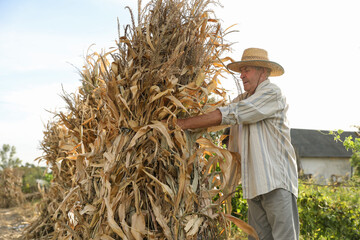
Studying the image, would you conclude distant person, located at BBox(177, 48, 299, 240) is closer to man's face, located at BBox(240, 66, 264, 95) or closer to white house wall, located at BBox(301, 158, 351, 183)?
man's face, located at BBox(240, 66, 264, 95)

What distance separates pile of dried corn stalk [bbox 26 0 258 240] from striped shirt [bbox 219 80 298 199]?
0.62 ft

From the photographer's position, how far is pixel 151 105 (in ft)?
7.07

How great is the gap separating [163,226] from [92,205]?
0.61 m

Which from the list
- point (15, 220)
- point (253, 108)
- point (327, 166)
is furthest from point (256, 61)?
point (327, 166)

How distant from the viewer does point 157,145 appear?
2059 mm

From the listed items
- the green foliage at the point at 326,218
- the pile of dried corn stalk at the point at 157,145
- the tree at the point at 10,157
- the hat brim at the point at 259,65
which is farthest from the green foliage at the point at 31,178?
the hat brim at the point at 259,65

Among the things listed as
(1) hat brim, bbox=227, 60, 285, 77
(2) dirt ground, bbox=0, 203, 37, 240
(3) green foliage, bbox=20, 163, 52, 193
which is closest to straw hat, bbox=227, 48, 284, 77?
(1) hat brim, bbox=227, 60, 285, 77

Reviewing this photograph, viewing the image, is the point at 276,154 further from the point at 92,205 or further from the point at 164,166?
the point at 92,205

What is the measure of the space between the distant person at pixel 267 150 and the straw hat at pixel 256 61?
3cm

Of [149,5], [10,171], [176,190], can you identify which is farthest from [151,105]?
[10,171]

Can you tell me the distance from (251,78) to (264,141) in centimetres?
59

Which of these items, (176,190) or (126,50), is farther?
(126,50)

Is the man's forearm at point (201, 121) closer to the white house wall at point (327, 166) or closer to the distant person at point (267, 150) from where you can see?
the distant person at point (267, 150)

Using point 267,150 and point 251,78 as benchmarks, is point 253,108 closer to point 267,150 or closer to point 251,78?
point 267,150
